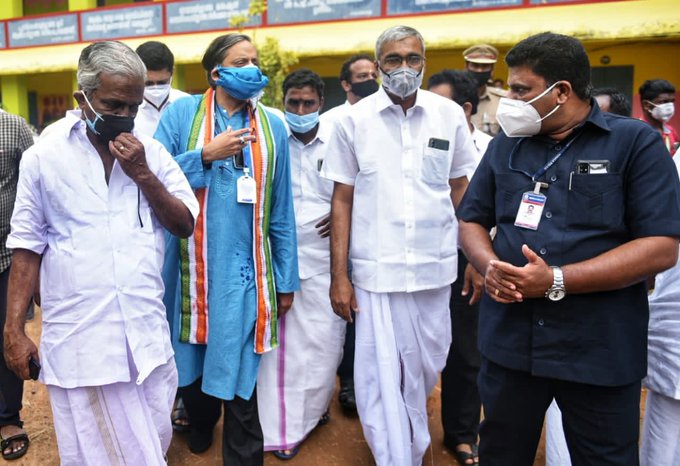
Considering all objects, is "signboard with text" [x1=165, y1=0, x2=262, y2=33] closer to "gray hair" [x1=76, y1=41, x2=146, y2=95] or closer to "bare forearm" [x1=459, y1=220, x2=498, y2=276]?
"gray hair" [x1=76, y1=41, x2=146, y2=95]

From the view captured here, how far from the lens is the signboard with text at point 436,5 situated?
10.1 metres

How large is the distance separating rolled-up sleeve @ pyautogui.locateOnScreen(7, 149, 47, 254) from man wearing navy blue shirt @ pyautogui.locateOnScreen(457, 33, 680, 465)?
1545 mm

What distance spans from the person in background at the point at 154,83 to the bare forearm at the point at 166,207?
1767mm

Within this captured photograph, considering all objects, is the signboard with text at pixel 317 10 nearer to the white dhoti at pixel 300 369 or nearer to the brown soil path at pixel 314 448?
the white dhoti at pixel 300 369

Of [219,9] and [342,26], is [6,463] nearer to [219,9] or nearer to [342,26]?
[342,26]

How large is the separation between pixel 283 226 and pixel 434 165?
2.52 feet

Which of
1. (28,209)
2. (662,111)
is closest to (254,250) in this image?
(28,209)

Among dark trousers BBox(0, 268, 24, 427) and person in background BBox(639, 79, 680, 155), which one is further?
person in background BBox(639, 79, 680, 155)

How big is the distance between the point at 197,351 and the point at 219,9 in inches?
441

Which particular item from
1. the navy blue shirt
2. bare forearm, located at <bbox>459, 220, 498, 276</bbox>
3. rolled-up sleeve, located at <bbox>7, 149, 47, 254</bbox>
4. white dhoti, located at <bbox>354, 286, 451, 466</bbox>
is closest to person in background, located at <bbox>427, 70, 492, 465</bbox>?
white dhoti, located at <bbox>354, 286, 451, 466</bbox>

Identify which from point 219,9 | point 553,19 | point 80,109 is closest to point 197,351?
point 80,109

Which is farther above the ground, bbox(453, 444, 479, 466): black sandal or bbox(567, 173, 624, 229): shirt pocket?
bbox(567, 173, 624, 229): shirt pocket

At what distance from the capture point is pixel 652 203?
1774 mm

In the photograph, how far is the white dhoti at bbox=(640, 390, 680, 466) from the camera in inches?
86.4
